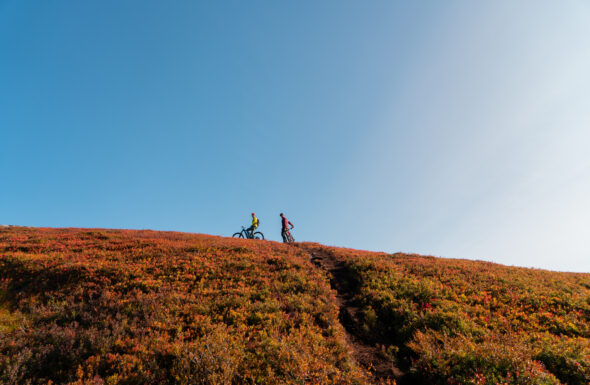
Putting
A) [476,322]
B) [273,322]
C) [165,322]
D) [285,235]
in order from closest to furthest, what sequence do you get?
[165,322]
[273,322]
[476,322]
[285,235]

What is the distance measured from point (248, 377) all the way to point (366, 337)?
5.04 m

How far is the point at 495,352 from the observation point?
21.2 ft

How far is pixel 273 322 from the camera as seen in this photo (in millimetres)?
8164

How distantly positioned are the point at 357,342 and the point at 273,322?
10.5 feet

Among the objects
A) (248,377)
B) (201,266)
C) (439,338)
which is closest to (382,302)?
(439,338)

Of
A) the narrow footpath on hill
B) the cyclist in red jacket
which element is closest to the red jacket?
the cyclist in red jacket

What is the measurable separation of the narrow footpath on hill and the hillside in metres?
0.05

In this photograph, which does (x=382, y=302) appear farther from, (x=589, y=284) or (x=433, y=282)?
(x=589, y=284)

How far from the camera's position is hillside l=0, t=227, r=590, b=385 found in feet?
19.6

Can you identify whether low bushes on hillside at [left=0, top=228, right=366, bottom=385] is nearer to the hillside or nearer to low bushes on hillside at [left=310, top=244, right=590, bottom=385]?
the hillside

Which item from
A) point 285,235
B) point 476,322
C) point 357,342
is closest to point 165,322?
point 357,342

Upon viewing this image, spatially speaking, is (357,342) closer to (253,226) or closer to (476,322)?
(476,322)

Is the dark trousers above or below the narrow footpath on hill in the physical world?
above

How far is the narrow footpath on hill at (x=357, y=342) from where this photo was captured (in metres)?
6.98
